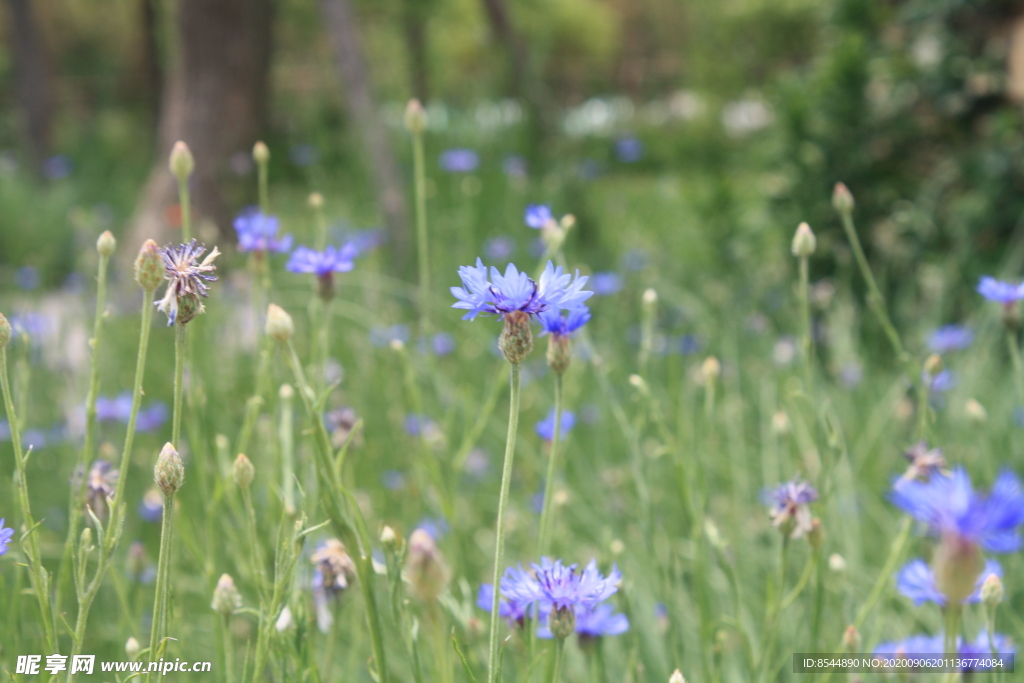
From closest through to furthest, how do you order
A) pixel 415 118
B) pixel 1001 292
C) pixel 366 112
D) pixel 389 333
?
pixel 1001 292 < pixel 415 118 < pixel 389 333 < pixel 366 112

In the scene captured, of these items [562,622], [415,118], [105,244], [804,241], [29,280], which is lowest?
[562,622]

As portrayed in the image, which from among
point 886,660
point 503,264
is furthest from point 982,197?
Answer: point 886,660

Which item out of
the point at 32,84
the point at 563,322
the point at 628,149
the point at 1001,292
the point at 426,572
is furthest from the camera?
the point at 32,84

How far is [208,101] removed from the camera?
14.1ft

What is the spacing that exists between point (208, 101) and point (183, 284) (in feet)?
12.9

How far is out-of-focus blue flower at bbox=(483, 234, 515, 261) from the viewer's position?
301cm

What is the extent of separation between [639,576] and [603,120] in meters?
3.06

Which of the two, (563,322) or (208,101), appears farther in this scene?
(208,101)

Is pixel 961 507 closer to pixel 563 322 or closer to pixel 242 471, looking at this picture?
pixel 563 322

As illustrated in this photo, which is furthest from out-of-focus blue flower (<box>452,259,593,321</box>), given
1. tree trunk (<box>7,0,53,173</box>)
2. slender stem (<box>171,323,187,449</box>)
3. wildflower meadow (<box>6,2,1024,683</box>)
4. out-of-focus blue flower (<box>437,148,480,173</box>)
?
tree trunk (<box>7,0,53,173</box>)

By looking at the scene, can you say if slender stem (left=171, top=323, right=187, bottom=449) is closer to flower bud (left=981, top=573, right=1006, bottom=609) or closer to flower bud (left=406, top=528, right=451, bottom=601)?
flower bud (left=406, top=528, right=451, bottom=601)

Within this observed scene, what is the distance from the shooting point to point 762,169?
132 inches

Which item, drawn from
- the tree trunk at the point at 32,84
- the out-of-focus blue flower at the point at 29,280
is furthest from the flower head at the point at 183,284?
the tree trunk at the point at 32,84

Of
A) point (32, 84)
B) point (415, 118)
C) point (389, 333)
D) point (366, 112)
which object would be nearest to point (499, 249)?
point (366, 112)
